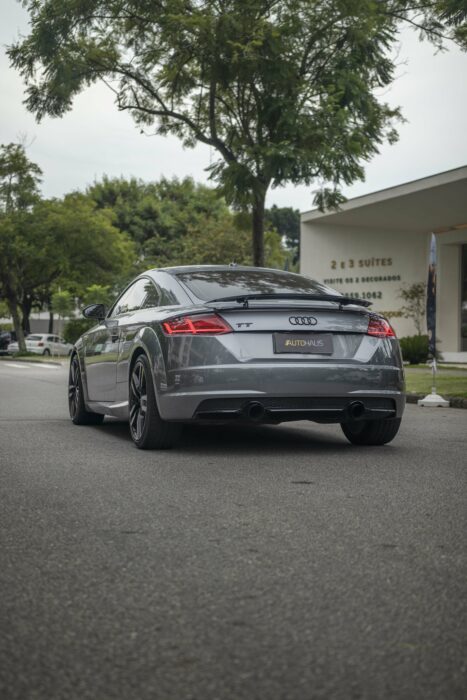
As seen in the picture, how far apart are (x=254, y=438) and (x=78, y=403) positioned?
7.13ft

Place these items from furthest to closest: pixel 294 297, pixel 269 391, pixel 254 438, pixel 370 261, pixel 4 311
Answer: pixel 4 311
pixel 370 261
pixel 254 438
pixel 294 297
pixel 269 391

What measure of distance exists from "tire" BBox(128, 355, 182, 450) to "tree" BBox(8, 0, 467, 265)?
11647 millimetres

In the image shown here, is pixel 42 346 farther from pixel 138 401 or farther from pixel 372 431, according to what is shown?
pixel 372 431

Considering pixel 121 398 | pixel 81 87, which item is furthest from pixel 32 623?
pixel 81 87

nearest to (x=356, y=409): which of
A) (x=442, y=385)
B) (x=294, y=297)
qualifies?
(x=294, y=297)

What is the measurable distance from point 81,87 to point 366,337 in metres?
17.2

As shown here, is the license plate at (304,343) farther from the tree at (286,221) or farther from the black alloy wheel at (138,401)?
the tree at (286,221)

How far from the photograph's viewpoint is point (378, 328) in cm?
745

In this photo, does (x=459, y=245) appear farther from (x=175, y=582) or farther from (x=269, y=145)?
(x=175, y=582)

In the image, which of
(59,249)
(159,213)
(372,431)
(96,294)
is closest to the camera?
(372,431)

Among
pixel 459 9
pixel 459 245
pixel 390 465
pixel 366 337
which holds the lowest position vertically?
pixel 390 465

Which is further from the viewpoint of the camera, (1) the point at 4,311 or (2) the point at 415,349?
(1) the point at 4,311

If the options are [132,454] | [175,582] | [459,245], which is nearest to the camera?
[175,582]

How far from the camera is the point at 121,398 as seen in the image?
829cm
